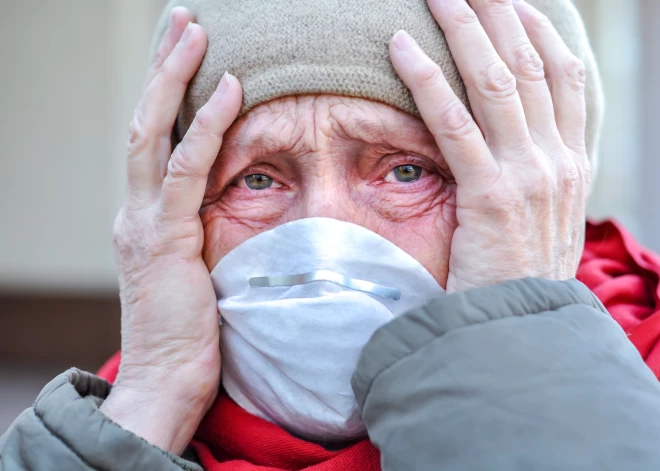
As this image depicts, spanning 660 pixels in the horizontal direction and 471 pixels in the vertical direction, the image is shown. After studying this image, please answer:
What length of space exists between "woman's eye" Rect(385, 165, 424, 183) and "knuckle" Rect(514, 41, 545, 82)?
12.3 inches

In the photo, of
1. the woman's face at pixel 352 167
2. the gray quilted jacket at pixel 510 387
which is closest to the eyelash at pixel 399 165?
the woman's face at pixel 352 167

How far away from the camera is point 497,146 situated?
177 centimetres

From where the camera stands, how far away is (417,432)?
1409 mm

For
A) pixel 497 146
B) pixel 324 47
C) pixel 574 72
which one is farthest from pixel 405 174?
pixel 574 72

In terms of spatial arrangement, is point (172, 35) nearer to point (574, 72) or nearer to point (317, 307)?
point (317, 307)

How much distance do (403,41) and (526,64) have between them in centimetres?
29

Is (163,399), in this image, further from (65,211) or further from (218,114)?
(65,211)

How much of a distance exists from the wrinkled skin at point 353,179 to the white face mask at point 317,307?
0.23 feet

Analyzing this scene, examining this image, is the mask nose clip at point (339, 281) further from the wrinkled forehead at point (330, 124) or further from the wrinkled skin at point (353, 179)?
the wrinkled forehead at point (330, 124)

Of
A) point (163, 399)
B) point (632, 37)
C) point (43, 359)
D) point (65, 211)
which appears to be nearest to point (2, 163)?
point (65, 211)

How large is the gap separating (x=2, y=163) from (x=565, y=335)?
22.1 ft

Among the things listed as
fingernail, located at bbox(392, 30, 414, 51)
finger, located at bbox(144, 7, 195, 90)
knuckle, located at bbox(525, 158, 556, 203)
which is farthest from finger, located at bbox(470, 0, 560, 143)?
finger, located at bbox(144, 7, 195, 90)

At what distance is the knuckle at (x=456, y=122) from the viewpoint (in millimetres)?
1731

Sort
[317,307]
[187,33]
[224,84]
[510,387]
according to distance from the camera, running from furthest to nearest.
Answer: [187,33]
[224,84]
[317,307]
[510,387]
